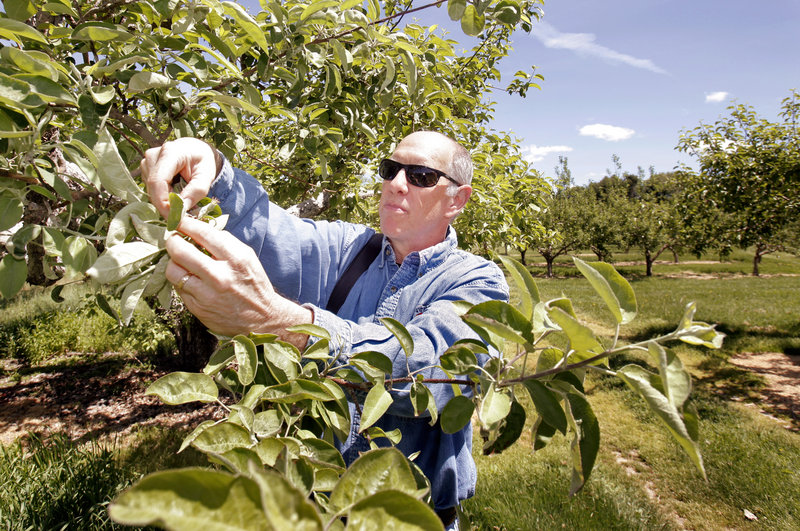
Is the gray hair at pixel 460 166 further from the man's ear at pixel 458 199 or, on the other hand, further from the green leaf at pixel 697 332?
the green leaf at pixel 697 332

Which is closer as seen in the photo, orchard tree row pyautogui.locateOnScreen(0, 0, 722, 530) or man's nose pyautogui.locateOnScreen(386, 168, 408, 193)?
orchard tree row pyautogui.locateOnScreen(0, 0, 722, 530)

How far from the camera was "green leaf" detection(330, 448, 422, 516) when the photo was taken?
512mm

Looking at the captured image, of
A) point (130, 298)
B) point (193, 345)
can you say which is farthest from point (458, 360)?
point (193, 345)

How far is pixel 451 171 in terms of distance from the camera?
200cm

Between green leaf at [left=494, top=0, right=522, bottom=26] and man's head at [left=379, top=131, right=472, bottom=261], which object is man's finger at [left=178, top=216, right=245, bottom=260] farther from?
green leaf at [left=494, top=0, right=522, bottom=26]

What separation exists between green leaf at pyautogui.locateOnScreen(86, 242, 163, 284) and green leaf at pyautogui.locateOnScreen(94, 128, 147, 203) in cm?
13

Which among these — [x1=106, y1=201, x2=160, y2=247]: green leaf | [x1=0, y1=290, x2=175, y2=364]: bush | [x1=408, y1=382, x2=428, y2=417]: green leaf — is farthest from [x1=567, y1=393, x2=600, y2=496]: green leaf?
[x1=0, y1=290, x2=175, y2=364]: bush

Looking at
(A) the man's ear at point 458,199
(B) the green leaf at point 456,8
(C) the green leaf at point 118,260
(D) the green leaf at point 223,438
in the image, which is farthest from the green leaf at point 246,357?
(A) the man's ear at point 458,199

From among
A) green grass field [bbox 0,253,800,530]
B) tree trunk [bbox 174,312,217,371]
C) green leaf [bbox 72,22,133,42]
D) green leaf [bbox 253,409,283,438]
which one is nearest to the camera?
green leaf [bbox 253,409,283,438]

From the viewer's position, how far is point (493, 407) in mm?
717

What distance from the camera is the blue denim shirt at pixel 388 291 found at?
104 cm

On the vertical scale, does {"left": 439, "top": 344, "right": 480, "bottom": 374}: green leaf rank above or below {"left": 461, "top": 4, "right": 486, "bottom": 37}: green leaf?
below

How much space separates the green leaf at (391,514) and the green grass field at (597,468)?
2.56 feet

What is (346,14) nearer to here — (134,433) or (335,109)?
(335,109)
